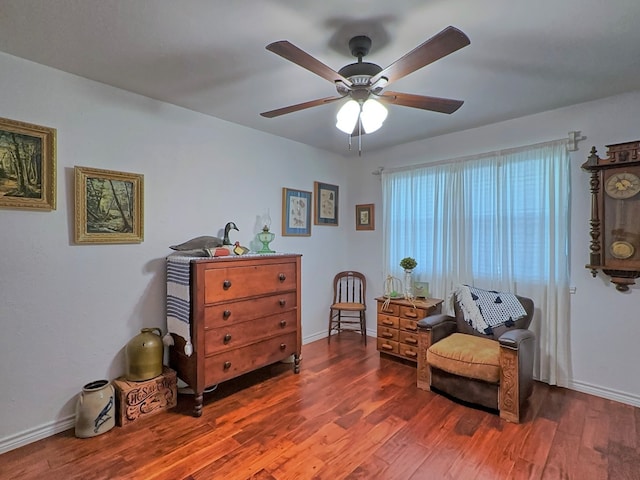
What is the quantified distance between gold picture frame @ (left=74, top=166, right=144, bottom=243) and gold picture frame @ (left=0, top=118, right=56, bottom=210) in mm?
158

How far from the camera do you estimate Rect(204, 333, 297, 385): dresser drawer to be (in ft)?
8.21

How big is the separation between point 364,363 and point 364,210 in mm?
2002

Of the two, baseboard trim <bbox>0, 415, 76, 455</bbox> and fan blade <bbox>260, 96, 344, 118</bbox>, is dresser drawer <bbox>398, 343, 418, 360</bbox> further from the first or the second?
baseboard trim <bbox>0, 415, 76, 455</bbox>

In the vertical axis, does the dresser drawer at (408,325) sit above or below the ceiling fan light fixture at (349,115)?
below

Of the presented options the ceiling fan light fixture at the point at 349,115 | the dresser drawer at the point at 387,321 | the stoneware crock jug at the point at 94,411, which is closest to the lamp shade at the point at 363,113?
the ceiling fan light fixture at the point at 349,115

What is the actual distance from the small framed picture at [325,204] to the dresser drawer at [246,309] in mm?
1388

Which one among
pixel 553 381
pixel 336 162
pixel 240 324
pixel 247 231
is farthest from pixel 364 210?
pixel 553 381

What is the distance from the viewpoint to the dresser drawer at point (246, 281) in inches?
98.2

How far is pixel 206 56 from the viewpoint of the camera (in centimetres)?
204

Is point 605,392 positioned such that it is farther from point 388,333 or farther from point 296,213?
point 296,213

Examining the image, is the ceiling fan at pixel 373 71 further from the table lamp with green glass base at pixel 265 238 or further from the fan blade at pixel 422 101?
the table lamp with green glass base at pixel 265 238

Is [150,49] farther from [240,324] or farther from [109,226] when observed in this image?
[240,324]

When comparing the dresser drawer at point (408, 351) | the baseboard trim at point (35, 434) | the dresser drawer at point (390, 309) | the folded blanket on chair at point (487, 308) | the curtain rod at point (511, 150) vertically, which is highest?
the curtain rod at point (511, 150)

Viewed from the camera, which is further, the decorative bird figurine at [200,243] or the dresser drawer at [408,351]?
the dresser drawer at [408,351]
